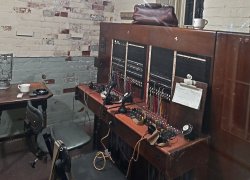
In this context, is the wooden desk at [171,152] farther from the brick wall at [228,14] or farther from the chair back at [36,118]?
the brick wall at [228,14]

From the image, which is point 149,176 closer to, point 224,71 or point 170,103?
point 170,103

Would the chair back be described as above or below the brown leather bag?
below

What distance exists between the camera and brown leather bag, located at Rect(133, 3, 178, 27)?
1.98 metres

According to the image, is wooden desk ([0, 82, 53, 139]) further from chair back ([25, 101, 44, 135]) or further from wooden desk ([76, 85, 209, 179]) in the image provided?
wooden desk ([76, 85, 209, 179])

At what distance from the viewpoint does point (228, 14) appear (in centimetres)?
208

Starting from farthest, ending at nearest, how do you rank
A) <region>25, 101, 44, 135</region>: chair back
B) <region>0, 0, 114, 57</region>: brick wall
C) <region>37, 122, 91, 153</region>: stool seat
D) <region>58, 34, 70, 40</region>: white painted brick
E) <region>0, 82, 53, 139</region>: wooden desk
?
1. <region>58, 34, 70, 40</region>: white painted brick
2. <region>0, 0, 114, 57</region>: brick wall
3. <region>0, 82, 53, 139</region>: wooden desk
4. <region>37, 122, 91, 153</region>: stool seat
5. <region>25, 101, 44, 135</region>: chair back

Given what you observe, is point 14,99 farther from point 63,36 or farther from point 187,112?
point 187,112

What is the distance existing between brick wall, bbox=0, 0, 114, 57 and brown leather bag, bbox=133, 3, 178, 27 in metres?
1.20

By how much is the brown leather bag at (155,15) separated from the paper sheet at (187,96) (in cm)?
58

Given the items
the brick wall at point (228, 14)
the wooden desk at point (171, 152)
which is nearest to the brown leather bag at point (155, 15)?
the brick wall at point (228, 14)

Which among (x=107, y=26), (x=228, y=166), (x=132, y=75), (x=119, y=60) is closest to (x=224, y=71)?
(x=228, y=166)

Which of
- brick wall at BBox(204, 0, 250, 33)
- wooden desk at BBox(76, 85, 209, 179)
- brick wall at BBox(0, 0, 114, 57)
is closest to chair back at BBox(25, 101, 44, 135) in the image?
wooden desk at BBox(76, 85, 209, 179)

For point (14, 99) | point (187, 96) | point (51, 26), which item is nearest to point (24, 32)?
point (51, 26)

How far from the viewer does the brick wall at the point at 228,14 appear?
196cm
